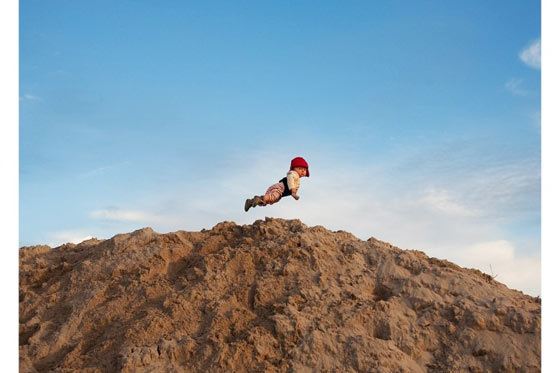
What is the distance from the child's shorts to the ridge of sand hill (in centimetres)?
42

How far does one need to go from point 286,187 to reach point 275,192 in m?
0.30

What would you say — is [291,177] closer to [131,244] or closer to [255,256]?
[255,256]

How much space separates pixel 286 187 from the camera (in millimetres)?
9047

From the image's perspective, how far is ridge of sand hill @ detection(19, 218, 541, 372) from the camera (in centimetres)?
627

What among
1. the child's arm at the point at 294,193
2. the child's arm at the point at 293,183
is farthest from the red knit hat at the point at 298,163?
the child's arm at the point at 294,193

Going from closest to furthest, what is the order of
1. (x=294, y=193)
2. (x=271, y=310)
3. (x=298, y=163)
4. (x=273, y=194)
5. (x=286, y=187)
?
(x=271, y=310) < (x=273, y=194) < (x=294, y=193) < (x=286, y=187) < (x=298, y=163)

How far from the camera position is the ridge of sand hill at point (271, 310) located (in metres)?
6.27

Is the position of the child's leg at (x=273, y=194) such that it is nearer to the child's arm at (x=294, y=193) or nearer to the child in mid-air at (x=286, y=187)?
the child in mid-air at (x=286, y=187)

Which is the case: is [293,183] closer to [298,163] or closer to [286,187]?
[286,187]

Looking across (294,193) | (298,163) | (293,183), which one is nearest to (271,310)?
(294,193)

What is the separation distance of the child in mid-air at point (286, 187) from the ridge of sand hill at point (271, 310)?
15.3 inches

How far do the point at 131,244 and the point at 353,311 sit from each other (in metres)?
3.87

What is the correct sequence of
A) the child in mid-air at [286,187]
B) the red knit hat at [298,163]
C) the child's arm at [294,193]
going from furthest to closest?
the red knit hat at [298,163] → the child's arm at [294,193] → the child in mid-air at [286,187]

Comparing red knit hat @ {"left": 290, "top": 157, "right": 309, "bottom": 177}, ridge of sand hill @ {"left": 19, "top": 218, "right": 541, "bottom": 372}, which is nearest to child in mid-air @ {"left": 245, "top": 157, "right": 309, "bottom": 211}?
red knit hat @ {"left": 290, "top": 157, "right": 309, "bottom": 177}
